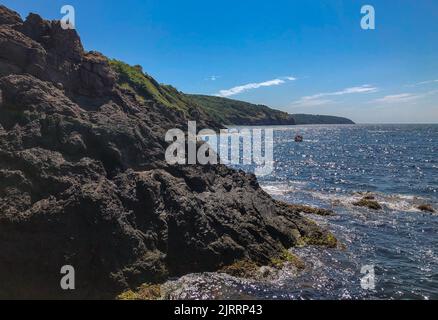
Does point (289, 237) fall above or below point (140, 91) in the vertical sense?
below

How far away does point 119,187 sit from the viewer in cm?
2295

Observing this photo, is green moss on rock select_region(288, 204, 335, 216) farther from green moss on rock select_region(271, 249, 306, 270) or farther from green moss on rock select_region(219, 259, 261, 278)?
green moss on rock select_region(219, 259, 261, 278)

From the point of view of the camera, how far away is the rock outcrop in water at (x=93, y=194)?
18781mm

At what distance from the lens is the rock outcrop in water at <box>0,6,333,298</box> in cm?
1878

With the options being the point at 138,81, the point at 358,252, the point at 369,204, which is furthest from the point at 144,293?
the point at 138,81

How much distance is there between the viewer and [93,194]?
68.1ft

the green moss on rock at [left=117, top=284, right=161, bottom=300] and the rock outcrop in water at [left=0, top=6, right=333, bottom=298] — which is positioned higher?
the rock outcrop in water at [left=0, top=6, right=333, bottom=298]

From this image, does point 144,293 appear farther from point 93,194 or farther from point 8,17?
point 8,17

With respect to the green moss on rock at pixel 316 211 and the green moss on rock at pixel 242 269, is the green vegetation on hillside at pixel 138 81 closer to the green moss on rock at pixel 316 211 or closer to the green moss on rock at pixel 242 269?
the green moss on rock at pixel 316 211

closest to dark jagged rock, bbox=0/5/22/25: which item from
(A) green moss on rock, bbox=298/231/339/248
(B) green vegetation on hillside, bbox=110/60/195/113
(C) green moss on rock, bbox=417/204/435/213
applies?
(A) green moss on rock, bbox=298/231/339/248

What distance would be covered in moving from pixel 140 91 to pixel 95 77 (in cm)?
11612

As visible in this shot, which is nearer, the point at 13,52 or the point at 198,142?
the point at 13,52
